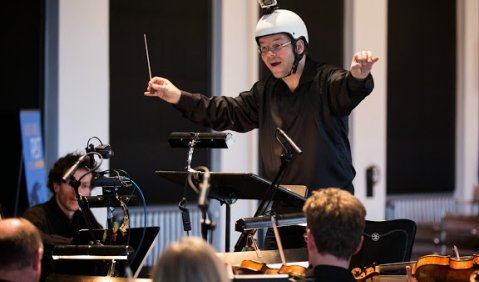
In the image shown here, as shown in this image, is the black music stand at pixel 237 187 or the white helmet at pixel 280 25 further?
the white helmet at pixel 280 25

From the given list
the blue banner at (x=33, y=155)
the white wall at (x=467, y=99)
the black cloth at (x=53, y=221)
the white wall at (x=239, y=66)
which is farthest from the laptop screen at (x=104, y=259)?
the white wall at (x=467, y=99)

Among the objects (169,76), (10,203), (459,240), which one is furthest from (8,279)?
(459,240)

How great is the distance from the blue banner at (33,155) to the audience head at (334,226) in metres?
3.73

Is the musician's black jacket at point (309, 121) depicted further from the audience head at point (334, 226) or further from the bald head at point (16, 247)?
the bald head at point (16, 247)

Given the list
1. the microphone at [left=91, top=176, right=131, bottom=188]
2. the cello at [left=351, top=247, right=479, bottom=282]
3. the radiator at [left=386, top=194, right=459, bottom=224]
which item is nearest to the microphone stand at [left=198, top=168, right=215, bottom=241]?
the microphone at [left=91, top=176, right=131, bottom=188]

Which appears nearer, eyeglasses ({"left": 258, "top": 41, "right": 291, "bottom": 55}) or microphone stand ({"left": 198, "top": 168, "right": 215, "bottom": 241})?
microphone stand ({"left": 198, "top": 168, "right": 215, "bottom": 241})

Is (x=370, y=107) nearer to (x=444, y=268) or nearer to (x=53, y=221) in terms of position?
(x=53, y=221)

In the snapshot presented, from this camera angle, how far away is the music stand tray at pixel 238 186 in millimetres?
3527

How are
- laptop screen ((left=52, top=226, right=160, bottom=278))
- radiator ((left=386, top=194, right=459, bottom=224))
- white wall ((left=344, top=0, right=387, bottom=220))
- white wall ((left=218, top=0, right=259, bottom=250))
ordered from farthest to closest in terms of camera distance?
radiator ((left=386, top=194, right=459, bottom=224)), white wall ((left=344, top=0, right=387, bottom=220)), white wall ((left=218, top=0, right=259, bottom=250)), laptop screen ((left=52, top=226, right=160, bottom=278))

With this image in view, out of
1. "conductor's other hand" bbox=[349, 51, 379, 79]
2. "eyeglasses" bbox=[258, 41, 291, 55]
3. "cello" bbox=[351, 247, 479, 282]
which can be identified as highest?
"eyeglasses" bbox=[258, 41, 291, 55]

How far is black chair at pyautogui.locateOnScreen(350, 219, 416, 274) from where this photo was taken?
4.19 meters

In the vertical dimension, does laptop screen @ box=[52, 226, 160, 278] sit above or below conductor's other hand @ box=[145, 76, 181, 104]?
below

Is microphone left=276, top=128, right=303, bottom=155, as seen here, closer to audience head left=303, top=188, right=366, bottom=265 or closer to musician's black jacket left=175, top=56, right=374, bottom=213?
musician's black jacket left=175, top=56, right=374, bottom=213

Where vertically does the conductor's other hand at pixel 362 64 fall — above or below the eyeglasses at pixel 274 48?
below
